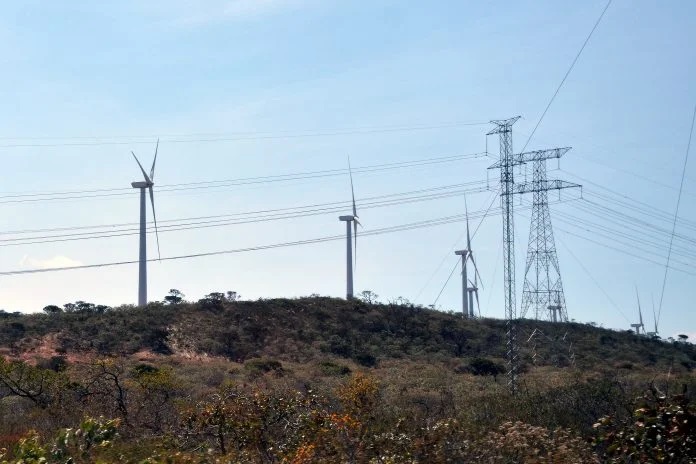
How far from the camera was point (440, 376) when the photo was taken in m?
44.4

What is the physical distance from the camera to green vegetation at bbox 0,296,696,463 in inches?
421

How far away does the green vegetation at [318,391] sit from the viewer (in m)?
10.7

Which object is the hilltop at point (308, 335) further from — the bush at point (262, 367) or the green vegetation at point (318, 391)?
the bush at point (262, 367)

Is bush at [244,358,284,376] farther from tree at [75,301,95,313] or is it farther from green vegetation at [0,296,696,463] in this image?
tree at [75,301,95,313]

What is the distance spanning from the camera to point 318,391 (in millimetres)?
25438

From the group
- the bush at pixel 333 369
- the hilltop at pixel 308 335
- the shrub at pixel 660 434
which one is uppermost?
the hilltop at pixel 308 335

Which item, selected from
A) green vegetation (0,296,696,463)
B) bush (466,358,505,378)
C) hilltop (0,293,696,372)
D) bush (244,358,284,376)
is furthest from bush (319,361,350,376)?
bush (466,358,505,378)

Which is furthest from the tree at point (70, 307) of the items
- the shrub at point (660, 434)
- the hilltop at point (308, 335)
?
the shrub at point (660, 434)

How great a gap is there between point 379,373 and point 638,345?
3193 cm

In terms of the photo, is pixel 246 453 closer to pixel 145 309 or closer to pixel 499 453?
pixel 499 453

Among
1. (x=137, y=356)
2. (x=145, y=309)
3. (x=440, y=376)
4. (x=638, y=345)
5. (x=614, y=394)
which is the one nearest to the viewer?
(x=614, y=394)

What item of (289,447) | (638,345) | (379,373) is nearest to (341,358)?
(379,373)

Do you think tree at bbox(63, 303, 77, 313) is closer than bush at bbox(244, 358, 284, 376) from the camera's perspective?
No

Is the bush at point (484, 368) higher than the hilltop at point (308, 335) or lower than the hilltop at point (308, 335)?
lower
